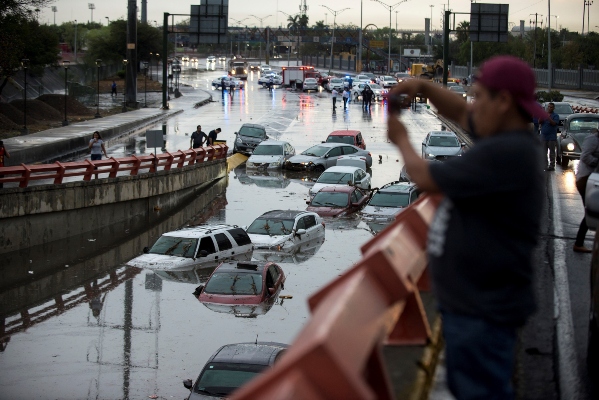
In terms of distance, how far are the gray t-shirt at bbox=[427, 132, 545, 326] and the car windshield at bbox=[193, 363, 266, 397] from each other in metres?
11.5

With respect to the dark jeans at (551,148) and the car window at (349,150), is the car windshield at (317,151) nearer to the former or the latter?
the car window at (349,150)

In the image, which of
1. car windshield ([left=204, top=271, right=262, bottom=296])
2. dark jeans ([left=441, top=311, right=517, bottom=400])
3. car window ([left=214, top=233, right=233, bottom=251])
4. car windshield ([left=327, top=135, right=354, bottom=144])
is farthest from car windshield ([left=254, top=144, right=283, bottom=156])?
dark jeans ([left=441, top=311, right=517, bottom=400])

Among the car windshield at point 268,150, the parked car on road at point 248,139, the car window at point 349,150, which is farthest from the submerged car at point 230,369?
the parked car on road at point 248,139

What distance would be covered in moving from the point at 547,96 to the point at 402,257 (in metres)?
65.4

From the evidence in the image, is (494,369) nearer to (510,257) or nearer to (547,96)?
(510,257)

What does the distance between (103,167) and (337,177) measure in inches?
383

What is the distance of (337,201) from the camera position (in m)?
34.6

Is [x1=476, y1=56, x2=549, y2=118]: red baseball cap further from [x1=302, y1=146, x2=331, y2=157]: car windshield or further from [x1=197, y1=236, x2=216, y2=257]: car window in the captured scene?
[x1=302, y1=146, x2=331, y2=157]: car windshield

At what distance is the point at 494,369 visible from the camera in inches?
139

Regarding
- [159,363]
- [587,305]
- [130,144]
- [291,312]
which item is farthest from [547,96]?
[587,305]

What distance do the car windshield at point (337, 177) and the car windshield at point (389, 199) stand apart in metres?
4.10

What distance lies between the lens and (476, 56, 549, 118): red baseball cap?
3395 mm

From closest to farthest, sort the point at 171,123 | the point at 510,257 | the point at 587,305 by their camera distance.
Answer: the point at 510,257, the point at 587,305, the point at 171,123

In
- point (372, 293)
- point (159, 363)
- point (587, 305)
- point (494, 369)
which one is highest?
point (372, 293)
